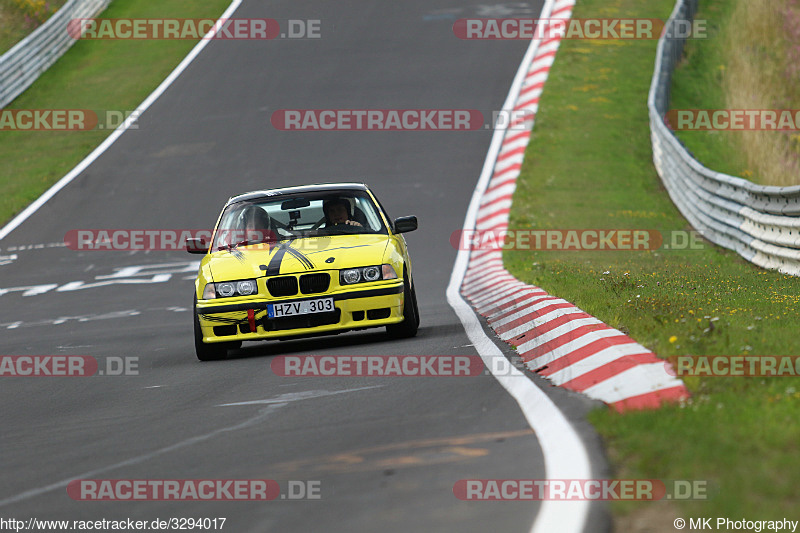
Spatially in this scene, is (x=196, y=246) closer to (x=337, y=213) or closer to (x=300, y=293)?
(x=337, y=213)

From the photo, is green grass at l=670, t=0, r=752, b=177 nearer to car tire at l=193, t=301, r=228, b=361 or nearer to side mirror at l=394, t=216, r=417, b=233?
side mirror at l=394, t=216, r=417, b=233

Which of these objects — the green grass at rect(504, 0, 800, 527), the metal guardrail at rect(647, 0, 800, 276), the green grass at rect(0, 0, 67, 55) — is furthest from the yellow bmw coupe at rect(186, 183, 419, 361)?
the green grass at rect(0, 0, 67, 55)

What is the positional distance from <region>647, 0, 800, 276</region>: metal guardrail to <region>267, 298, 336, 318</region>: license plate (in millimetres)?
5246

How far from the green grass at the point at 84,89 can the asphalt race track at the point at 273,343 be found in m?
0.96

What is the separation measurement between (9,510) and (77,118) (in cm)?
2349

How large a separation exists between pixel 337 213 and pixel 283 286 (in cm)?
149

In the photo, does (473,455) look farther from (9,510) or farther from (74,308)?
(74,308)

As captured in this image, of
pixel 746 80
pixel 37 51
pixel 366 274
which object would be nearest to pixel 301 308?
pixel 366 274

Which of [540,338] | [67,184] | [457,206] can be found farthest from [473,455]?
[67,184]

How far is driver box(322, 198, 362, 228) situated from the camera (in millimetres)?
11438

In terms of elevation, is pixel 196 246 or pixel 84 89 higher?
pixel 84 89

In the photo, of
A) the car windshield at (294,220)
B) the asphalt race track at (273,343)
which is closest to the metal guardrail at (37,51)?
the asphalt race track at (273,343)

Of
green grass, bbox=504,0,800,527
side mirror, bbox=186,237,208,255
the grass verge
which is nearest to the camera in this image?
green grass, bbox=504,0,800,527

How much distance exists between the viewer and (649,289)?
1109 cm
